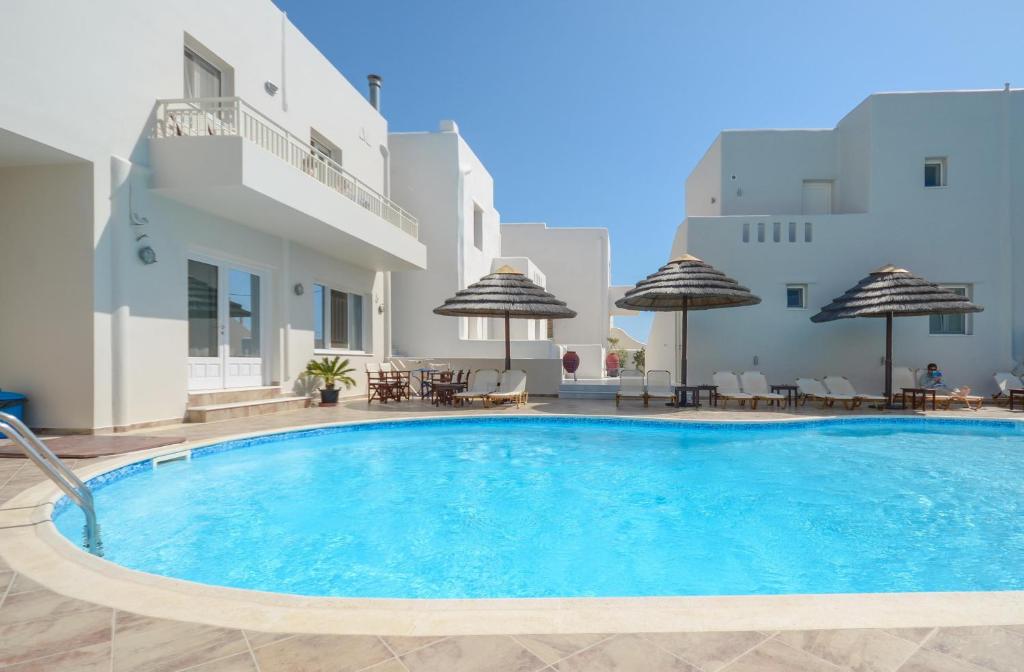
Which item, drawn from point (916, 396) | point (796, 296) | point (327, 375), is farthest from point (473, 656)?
point (796, 296)

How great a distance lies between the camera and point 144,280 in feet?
25.6

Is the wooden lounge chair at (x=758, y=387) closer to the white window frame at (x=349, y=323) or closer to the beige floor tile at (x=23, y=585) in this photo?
the white window frame at (x=349, y=323)

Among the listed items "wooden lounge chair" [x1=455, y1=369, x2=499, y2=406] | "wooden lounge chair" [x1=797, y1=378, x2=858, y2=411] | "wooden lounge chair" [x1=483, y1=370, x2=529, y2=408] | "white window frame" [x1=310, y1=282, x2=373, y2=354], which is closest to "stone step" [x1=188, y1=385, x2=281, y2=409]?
"white window frame" [x1=310, y1=282, x2=373, y2=354]

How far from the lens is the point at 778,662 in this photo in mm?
1943

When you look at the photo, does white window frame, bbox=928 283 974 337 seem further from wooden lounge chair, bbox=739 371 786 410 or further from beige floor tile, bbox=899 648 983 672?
beige floor tile, bbox=899 648 983 672

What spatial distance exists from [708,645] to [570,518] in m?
2.96

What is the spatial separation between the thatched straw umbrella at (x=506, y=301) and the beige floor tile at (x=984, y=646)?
9526 mm

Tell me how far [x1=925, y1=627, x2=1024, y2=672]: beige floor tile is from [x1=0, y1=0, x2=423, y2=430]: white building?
335 inches

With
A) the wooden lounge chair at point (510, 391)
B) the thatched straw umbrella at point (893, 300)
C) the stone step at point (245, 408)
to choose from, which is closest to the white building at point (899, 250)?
the thatched straw umbrella at point (893, 300)

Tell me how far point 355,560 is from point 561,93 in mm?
17540

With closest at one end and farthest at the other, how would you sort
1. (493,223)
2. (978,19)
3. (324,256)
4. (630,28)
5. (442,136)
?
(978,19)
(324,256)
(630,28)
(442,136)
(493,223)

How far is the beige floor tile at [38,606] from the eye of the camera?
2.29 metres

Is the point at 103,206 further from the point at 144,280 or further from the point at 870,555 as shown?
the point at 870,555

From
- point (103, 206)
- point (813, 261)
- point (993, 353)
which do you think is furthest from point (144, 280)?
point (993, 353)
